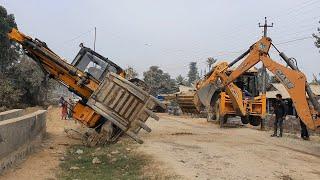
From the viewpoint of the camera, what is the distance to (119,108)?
13.7 metres

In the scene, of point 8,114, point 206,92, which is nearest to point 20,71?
point 206,92

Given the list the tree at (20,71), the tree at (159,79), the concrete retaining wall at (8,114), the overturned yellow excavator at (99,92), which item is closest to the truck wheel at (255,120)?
the overturned yellow excavator at (99,92)

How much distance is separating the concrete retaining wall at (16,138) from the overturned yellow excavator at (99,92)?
1.72 m

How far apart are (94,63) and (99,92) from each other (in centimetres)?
403

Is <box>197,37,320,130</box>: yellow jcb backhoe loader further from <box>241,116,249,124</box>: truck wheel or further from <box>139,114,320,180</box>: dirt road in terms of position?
<box>139,114,320,180</box>: dirt road

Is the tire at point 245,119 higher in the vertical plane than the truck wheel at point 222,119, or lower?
higher

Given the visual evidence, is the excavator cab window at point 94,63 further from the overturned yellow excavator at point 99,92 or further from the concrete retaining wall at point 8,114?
the concrete retaining wall at point 8,114

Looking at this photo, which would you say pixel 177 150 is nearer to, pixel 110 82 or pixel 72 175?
pixel 110 82

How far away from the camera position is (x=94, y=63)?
58.0ft

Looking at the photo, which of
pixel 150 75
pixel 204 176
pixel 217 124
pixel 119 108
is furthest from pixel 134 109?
pixel 150 75

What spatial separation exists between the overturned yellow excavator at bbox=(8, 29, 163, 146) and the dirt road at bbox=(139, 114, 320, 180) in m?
1.05

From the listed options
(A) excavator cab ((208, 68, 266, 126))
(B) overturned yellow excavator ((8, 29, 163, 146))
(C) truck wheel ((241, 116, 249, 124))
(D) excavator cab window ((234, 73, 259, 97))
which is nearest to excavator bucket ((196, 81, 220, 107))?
(A) excavator cab ((208, 68, 266, 126))

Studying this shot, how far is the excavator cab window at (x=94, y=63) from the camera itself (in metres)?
17.3

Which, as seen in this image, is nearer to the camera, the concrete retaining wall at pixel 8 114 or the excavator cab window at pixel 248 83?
the concrete retaining wall at pixel 8 114
